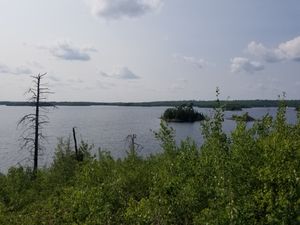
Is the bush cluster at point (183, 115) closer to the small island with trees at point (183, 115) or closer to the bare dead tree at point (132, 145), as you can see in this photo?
the small island with trees at point (183, 115)

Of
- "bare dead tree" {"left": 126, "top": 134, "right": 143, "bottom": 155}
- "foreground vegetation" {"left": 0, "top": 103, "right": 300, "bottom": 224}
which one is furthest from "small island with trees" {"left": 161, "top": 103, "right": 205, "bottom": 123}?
"foreground vegetation" {"left": 0, "top": 103, "right": 300, "bottom": 224}

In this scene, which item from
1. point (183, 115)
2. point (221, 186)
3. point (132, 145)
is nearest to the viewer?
point (221, 186)

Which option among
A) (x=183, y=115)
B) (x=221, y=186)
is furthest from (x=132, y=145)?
(x=183, y=115)

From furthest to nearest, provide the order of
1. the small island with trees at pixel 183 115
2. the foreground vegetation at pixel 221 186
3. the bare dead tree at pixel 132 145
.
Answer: the small island with trees at pixel 183 115
the bare dead tree at pixel 132 145
the foreground vegetation at pixel 221 186

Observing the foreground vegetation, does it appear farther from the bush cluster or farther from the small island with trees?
the bush cluster

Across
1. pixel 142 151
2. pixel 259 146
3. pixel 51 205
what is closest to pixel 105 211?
pixel 259 146

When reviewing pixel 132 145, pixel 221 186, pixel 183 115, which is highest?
pixel 221 186

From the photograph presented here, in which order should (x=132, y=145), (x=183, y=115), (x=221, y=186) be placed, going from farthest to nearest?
(x=183, y=115) < (x=132, y=145) < (x=221, y=186)

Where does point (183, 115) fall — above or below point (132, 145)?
below

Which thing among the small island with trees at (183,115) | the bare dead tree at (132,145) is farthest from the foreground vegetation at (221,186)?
the small island with trees at (183,115)

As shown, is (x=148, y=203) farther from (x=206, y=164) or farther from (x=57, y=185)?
(x=57, y=185)

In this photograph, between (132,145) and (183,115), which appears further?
(183,115)

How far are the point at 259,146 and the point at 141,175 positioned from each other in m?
10.3

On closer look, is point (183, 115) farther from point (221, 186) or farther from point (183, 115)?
point (221, 186)
